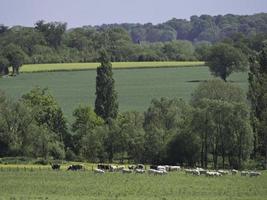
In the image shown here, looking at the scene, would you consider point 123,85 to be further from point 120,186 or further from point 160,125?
point 120,186

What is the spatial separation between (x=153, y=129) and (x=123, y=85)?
8575 cm

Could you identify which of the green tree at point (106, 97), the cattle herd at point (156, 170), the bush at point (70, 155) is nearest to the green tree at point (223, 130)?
the cattle herd at point (156, 170)

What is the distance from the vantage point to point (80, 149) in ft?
300

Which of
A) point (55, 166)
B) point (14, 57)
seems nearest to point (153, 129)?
point (55, 166)

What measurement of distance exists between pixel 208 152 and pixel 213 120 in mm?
4292

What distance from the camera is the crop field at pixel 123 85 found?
465 feet

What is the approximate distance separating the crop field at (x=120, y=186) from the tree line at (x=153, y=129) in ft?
29.8

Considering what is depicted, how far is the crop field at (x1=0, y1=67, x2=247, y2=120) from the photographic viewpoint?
142 meters

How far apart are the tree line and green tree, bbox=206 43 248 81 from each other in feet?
223

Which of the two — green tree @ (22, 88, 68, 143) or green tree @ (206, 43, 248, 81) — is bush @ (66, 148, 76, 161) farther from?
green tree @ (206, 43, 248, 81)

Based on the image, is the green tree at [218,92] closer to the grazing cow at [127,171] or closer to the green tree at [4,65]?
the grazing cow at [127,171]

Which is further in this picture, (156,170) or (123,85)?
(123,85)

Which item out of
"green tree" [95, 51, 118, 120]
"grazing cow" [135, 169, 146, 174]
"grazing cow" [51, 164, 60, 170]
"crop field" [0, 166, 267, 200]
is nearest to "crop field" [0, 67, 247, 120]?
"green tree" [95, 51, 118, 120]

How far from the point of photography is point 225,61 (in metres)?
168
